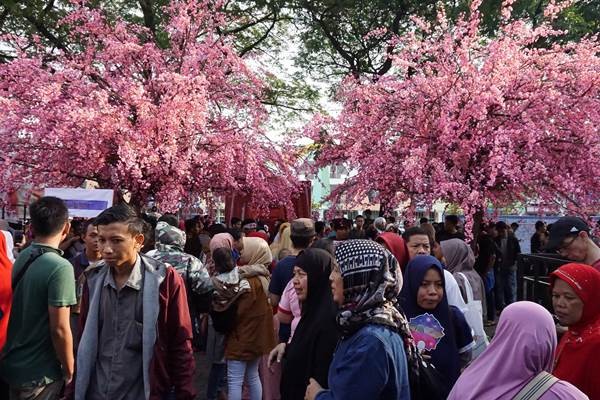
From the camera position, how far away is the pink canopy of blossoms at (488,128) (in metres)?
9.45

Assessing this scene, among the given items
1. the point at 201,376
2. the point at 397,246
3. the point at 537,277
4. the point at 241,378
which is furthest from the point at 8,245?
the point at 537,277

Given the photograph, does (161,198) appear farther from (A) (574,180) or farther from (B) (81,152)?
(A) (574,180)

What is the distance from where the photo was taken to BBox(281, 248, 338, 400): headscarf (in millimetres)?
3311

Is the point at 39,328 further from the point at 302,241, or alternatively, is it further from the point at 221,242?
the point at 302,241

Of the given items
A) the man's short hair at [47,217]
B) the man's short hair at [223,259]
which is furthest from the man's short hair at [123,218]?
the man's short hair at [223,259]

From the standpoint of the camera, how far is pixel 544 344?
236 cm

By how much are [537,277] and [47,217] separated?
4.05m

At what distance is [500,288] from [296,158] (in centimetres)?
526

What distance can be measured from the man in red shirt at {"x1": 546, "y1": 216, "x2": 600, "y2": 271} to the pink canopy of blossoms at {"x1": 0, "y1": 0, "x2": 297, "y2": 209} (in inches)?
281

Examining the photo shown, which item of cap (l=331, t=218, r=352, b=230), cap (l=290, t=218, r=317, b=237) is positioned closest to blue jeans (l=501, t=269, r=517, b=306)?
cap (l=331, t=218, r=352, b=230)

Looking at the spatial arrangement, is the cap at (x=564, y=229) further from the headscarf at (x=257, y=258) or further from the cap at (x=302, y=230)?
the headscarf at (x=257, y=258)

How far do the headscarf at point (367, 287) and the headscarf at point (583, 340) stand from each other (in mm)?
1145

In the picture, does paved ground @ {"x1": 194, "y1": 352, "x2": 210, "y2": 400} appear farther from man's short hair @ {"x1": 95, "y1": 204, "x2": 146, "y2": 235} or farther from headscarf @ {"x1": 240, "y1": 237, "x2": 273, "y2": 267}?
man's short hair @ {"x1": 95, "y1": 204, "x2": 146, "y2": 235}

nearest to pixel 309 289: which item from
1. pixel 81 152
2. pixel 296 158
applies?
pixel 81 152
